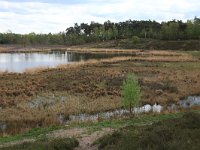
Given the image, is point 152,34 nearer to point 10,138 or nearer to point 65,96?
point 65,96

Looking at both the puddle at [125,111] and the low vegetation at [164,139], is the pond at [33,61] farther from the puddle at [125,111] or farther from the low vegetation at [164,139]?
the low vegetation at [164,139]

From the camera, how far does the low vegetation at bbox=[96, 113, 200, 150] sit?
13.3m

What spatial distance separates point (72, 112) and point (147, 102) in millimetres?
8417

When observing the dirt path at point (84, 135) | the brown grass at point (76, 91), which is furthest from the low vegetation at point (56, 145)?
the brown grass at point (76, 91)

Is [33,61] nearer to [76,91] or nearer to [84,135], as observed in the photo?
[76,91]

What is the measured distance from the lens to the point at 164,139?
14.3 meters

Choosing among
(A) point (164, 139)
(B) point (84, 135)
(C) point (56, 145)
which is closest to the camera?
(A) point (164, 139)

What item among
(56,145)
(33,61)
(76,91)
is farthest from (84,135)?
(33,61)

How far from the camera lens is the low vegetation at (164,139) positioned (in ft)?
43.8

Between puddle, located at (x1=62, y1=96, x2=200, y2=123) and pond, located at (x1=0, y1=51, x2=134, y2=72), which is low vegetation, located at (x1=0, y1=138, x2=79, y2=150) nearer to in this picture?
puddle, located at (x1=62, y1=96, x2=200, y2=123)

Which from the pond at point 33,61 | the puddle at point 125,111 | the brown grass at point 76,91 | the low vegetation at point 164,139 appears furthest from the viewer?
the pond at point 33,61

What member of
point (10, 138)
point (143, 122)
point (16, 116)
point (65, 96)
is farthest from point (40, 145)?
point (65, 96)

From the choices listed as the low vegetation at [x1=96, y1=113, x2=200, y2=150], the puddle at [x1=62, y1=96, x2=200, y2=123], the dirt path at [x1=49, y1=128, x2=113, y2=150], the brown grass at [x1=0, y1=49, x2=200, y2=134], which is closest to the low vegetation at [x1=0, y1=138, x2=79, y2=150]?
the dirt path at [x1=49, y1=128, x2=113, y2=150]

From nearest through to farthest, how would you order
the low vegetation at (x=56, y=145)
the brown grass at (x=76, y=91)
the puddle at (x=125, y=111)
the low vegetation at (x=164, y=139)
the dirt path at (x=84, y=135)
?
1. the low vegetation at (x=164, y=139)
2. the low vegetation at (x=56, y=145)
3. the dirt path at (x=84, y=135)
4. the puddle at (x=125, y=111)
5. the brown grass at (x=76, y=91)
